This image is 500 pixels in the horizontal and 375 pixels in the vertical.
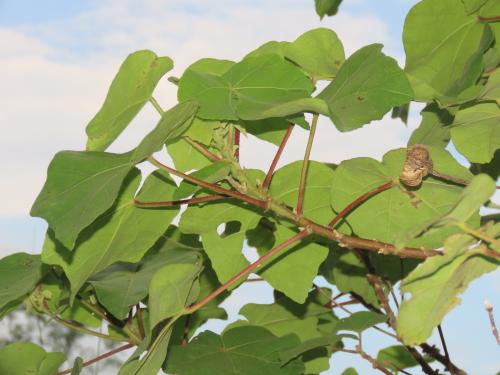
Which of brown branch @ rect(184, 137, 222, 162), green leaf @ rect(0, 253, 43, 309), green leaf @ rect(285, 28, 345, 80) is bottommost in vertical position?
green leaf @ rect(0, 253, 43, 309)

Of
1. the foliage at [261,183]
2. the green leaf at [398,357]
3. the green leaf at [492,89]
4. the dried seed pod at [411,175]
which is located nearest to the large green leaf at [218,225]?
the foliage at [261,183]

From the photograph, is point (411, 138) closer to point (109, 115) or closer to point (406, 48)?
point (406, 48)

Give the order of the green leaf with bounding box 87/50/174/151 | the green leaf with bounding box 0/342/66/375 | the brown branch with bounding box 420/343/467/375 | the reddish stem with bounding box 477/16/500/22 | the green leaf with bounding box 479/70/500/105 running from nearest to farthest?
the green leaf with bounding box 479/70/500/105, the green leaf with bounding box 87/50/174/151, the reddish stem with bounding box 477/16/500/22, the brown branch with bounding box 420/343/467/375, the green leaf with bounding box 0/342/66/375

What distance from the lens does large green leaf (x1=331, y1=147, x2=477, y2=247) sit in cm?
96

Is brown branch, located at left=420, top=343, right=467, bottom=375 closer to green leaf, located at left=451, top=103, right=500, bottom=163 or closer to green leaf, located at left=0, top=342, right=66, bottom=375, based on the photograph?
green leaf, located at left=451, top=103, right=500, bottom=163

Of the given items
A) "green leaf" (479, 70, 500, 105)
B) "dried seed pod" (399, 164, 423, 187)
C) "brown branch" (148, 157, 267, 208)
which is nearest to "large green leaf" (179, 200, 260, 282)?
"brown branch" (148, 157, 267, 208)

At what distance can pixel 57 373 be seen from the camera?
1.29 meters

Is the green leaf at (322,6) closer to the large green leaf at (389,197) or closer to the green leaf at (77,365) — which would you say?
the large green leaf at (389,197)

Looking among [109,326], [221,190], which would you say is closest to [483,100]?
[221,190]

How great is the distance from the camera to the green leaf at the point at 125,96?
38.4 inches

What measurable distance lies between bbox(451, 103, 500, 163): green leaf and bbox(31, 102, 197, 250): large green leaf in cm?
31

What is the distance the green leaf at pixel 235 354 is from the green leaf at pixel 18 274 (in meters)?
0.23

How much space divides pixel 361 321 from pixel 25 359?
1.91ft

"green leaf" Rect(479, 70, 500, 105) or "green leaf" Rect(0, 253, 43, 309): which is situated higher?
"green leaf" Rect(479, 70, 500, 105)
